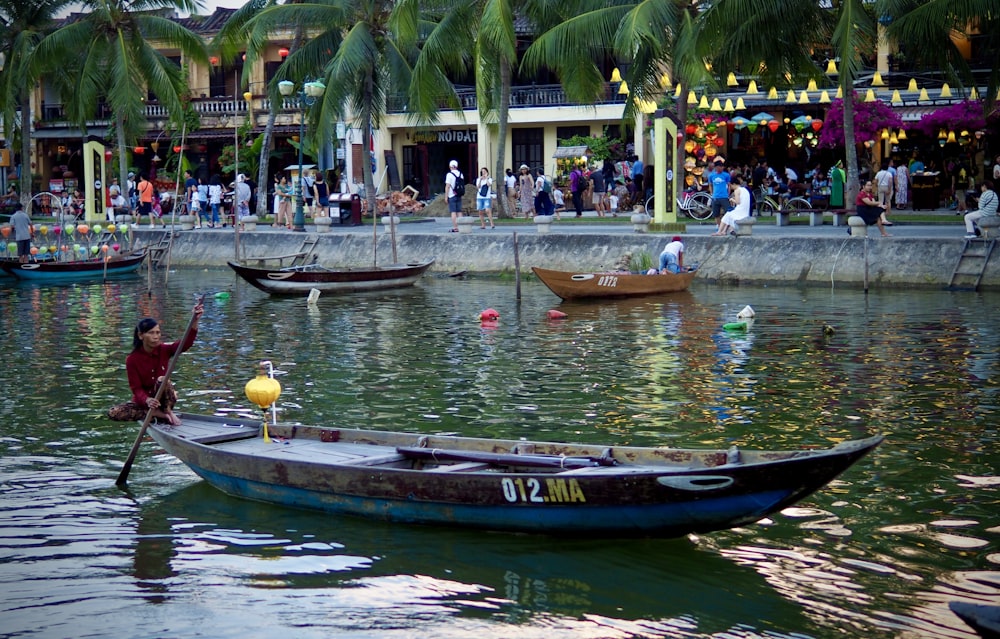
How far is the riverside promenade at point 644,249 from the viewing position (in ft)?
88.5

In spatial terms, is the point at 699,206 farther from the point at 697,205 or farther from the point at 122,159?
the point at 122,159

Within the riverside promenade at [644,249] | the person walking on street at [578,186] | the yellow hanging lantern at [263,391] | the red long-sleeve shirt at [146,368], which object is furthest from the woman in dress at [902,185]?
the yellow hanging lantern at [263,391]

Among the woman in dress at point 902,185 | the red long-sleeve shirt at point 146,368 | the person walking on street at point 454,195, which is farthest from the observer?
the woman in dress at point 902,185

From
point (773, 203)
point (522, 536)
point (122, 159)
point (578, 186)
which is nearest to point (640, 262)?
point (773, 203)

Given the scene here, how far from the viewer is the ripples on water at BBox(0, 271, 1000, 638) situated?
863 centimetres

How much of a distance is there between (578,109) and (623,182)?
14.6 feet

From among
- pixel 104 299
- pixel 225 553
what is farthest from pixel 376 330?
pixel 225 553

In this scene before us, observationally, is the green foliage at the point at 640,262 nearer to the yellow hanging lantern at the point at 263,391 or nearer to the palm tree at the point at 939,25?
the palm tree at the point at 939,25

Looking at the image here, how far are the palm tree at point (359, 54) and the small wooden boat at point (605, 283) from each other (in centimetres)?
970

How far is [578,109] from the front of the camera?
46.0 metres

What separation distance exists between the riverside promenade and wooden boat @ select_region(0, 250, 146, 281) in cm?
336

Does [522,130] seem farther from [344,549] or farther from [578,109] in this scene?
[344,549]

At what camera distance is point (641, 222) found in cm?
3073

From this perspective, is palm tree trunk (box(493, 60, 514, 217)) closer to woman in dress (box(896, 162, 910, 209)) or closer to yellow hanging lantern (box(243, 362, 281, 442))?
woman in dress (box(896, 162, 910, 209))
